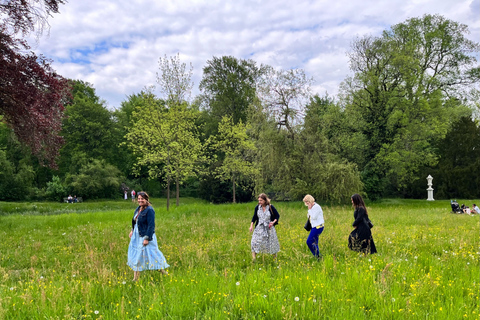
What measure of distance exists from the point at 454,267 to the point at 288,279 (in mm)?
3506

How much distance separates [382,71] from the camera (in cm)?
2731

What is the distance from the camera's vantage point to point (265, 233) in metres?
7.46

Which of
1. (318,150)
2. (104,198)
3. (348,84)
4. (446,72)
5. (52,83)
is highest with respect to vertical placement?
(446,72)

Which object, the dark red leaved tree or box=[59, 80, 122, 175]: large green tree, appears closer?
the dark red leaved tree

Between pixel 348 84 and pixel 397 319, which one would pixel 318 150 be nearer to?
pixel 348 84

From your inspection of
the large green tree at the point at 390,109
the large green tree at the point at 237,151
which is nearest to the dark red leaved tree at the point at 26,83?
the large green tree at the point at 237,151

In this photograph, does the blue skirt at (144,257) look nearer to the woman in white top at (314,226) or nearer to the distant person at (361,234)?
the woman in white top at (314,226)

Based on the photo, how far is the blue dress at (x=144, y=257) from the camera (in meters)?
6.05

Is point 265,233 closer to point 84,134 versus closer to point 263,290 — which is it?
point 263,290

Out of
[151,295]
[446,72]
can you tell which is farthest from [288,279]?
[446,72]

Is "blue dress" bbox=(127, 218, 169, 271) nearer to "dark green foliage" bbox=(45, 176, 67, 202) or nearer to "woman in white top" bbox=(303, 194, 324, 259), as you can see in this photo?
"woman in white top" bbox=(303, 194, 324, 259)

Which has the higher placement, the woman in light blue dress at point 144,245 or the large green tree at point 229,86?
the large green tree at point 229,86

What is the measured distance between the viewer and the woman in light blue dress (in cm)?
607

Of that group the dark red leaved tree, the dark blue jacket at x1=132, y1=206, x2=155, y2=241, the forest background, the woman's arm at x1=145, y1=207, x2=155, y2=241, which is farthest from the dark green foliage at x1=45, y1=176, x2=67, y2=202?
the woman's arm at x1=145, y1=207, x2=155, y2=241
